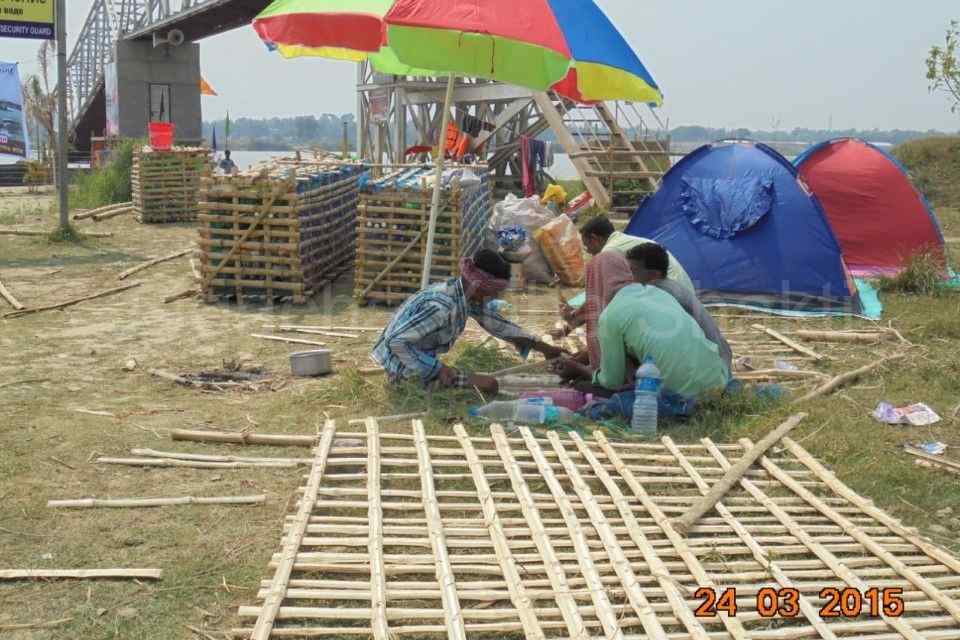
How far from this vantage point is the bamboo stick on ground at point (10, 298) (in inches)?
349

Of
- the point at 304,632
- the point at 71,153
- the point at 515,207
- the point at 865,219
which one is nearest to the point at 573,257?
the point at 515,207

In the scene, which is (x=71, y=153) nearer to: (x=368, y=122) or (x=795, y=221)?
(x=368, y=122)

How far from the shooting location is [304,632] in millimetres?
3260

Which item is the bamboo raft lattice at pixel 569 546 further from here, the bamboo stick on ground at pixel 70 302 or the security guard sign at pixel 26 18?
the security guard sign at pixel 26 18

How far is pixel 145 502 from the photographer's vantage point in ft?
14.6

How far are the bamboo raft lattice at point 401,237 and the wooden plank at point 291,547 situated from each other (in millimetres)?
4038

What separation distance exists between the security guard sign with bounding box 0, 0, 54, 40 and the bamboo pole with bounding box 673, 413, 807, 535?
11.6 metres

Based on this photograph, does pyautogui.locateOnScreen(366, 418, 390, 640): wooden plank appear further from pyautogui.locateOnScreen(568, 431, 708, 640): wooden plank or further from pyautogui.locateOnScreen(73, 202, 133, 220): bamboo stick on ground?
pyautogui.locateOnScreen(73, 202, 133, 220): bamboo stick on ground

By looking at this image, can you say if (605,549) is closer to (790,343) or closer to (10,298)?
(790,343)

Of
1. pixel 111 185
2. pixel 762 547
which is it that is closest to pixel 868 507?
pixel 762 547

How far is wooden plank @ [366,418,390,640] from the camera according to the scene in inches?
129

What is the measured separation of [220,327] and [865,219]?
7777 millimetres

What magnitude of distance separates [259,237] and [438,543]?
5.91 meters
